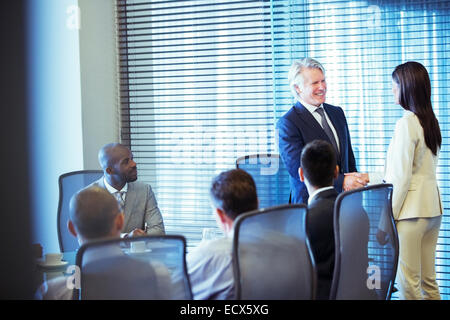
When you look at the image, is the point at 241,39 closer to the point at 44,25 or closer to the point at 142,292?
the point at 44,25

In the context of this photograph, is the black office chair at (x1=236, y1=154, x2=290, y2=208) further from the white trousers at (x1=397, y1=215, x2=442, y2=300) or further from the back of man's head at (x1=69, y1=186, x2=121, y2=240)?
the back of man's head at (x1=69, y1=186, x2=121, y2=240)

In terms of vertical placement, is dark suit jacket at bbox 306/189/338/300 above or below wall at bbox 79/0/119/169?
below

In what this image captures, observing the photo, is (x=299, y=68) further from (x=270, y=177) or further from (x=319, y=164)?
(x=319, y=164)

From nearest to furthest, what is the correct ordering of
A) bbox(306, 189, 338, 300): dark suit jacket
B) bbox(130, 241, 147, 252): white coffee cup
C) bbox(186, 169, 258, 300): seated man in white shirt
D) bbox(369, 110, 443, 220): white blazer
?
bbox(130, 241, 147, 252): white coffee cup, bbox(186, 169, 258, 300): seated man in white shirt, bbox(306, 189, 338, 300): dark suit jacket, bbox(369, 110, 443, 220): white blazer

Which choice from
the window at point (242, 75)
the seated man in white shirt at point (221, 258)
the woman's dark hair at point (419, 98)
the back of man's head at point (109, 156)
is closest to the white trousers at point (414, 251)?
the woman's dark hair at point (419, 98)

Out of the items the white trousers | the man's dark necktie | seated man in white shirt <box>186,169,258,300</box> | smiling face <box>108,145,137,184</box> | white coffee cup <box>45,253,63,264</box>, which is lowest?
the white trousers

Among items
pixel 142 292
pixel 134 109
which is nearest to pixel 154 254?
pixel 142 292

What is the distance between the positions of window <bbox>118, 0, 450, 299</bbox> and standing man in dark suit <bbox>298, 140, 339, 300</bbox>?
5.28 ft

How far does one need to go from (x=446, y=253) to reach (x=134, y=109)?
8.36ft

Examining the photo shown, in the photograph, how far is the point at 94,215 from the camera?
188 cm

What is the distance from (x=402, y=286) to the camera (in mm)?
3158

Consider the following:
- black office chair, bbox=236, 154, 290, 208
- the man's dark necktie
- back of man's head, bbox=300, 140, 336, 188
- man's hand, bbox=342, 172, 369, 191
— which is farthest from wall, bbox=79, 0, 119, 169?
back of man's head, bbox=300, 140, 336, 188

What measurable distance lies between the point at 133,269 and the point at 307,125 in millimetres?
1922

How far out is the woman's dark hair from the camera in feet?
10.0
